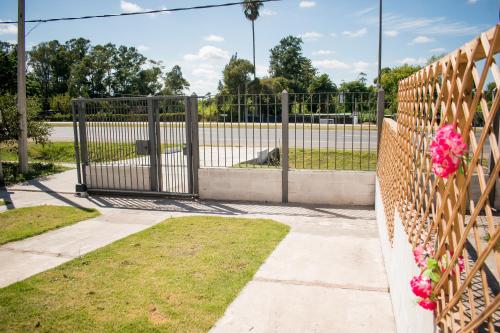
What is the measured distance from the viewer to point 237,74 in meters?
51.5

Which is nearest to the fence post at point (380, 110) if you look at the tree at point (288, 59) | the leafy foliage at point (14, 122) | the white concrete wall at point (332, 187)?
the white concrete wall at point (332, 187)

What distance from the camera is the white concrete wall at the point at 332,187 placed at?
805 centimetres

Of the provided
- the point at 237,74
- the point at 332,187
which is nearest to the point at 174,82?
the point at 237,74

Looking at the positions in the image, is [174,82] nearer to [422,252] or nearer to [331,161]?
[331,161]

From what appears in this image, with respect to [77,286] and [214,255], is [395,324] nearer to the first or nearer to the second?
[214,255]

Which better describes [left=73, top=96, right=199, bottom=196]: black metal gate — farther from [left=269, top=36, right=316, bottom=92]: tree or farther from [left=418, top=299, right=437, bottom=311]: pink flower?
[left=269, top=36, right=316, bottom=92]: tree

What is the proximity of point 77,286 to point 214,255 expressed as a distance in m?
1.82

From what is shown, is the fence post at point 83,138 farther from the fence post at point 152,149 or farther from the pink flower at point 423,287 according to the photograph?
the pink flower at point 423,287

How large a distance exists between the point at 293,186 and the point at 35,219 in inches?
213

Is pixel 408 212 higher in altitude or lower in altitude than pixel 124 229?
higher

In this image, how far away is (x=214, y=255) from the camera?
17.9ft

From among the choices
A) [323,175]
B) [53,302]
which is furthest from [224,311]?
[323,175]

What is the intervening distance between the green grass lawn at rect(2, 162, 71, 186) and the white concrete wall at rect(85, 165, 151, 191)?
3.33 metres

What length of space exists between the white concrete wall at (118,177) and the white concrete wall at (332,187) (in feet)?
12.2
